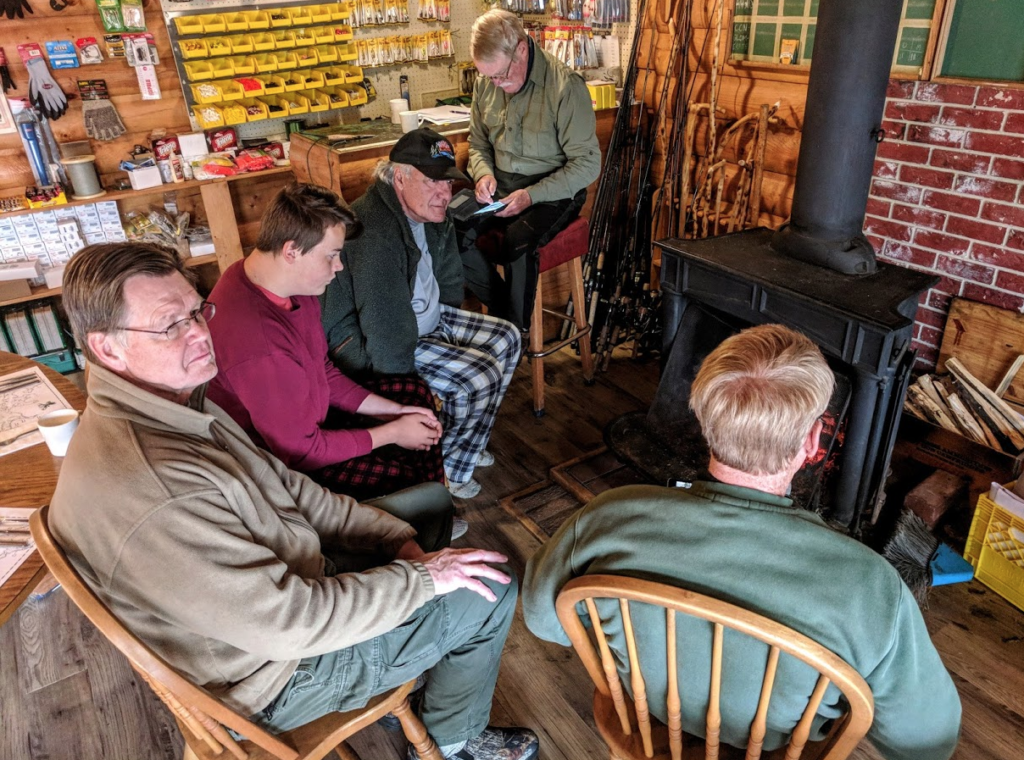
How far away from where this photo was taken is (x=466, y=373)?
8.13 ft

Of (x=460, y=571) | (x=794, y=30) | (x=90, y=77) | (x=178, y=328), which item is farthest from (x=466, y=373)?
(x=90, y=77)

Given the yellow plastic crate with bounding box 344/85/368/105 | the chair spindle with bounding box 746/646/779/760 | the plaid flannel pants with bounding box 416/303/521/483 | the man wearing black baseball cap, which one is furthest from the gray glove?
the chair spindle with bounding box 746/646/779/760

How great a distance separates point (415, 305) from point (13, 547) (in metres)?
1.39

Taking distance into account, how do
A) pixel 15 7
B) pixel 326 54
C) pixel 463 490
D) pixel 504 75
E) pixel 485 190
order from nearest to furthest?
pixel 463 490
pixel 504 75
pixel 485 190
pixel 15 7
pixel 326 54

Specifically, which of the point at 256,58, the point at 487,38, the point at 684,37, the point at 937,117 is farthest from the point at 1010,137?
the point at 256,58

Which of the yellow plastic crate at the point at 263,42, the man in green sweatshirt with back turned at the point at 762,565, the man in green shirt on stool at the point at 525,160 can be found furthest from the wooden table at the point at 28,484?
the yellow plastic crate at the point at 263,42

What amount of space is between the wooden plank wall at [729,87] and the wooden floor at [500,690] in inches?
68.4

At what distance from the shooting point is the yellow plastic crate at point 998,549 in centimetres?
207

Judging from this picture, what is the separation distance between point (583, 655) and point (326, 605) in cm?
44

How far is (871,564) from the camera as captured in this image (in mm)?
1016

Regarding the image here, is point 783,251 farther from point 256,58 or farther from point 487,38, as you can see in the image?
point 256,58

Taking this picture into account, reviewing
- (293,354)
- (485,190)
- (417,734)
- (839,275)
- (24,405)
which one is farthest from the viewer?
(485,190)

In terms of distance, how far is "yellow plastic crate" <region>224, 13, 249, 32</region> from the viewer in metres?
3.51

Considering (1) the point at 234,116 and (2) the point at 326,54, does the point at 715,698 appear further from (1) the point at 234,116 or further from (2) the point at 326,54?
(2) the point at 326,54
